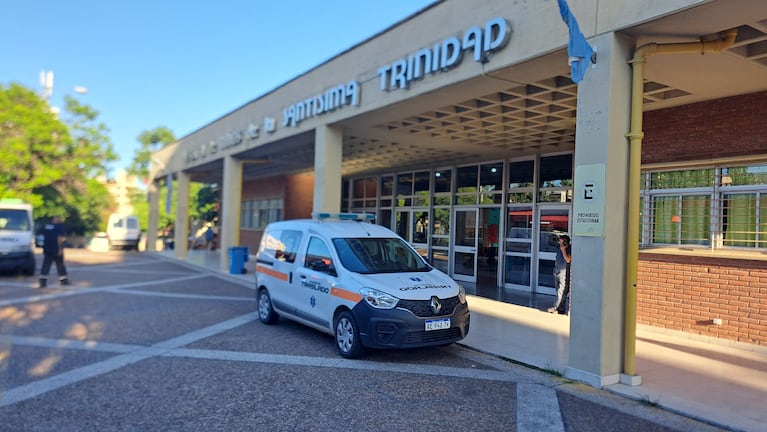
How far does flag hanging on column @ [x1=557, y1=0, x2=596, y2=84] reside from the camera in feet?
18.2

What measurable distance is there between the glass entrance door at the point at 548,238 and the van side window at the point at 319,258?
6873 mm

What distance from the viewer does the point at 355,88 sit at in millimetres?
10156

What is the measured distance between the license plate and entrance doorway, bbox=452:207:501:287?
788 centimetres

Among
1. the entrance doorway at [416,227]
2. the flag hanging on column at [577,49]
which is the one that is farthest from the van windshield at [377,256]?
the entrance doorway at [416,227]

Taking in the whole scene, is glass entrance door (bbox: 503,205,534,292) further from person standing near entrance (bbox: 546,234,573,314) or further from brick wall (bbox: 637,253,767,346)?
brick wall (bbox: 637,253,767,346)

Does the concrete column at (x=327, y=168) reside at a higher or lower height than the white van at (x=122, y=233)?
higher

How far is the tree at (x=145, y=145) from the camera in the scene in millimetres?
58844

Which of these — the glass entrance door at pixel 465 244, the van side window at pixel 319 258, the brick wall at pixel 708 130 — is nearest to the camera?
the brick wall at pixel 708 130

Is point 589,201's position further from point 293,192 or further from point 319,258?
point 293,192

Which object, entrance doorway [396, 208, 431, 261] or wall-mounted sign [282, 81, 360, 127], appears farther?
entrance doorway [396, 208, 431, 261]

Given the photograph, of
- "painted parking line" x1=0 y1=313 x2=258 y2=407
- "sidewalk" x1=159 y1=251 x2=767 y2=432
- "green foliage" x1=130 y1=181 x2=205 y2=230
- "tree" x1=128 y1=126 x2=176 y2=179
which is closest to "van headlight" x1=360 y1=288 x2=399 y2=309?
"sidewalk" x1=159 y1=251 x2=767 y2=432

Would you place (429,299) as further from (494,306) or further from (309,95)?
(309,95)

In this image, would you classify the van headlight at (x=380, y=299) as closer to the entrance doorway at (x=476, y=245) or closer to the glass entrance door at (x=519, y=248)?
the glass entrance door at (x=519, y=248)

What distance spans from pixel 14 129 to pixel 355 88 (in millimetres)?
26000
